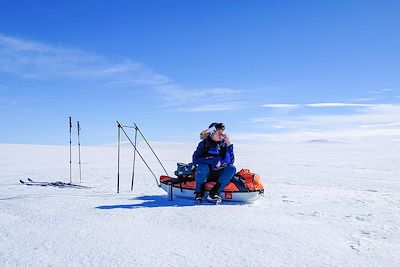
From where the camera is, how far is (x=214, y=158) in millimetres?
7062

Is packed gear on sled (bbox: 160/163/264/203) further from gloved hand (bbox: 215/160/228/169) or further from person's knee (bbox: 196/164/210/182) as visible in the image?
gloved hand (bbox: 215/160/228/169)

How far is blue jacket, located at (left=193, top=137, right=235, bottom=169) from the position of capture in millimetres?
7066

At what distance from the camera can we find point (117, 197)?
7.68 meters

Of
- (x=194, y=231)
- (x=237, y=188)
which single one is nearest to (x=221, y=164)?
(x=237, y=188)

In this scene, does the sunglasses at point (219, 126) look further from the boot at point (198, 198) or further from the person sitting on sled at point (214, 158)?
the boot at point (198, 198)

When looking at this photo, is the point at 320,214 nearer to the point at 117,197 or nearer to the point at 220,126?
the point at 220,126

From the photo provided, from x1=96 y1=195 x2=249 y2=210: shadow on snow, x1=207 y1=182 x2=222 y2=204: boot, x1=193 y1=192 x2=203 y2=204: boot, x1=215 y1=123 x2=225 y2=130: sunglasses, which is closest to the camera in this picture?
x1=96 y1=195 x2=249 y2=210: shadow on snow

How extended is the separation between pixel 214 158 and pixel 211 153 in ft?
0.35

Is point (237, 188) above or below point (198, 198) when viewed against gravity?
above

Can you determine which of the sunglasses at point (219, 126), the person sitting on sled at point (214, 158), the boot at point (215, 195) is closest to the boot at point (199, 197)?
the person sitting on sled at point (214, 158)

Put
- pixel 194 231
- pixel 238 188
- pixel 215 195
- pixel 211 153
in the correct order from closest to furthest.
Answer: pixel 194 231
pixel 215 195
pixel 238 188
pixel 211 153

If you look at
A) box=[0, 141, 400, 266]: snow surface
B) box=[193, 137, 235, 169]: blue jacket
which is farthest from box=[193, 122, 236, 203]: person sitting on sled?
box=[0, 141, 400, 266]: snow surface

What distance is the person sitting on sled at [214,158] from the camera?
6961 mm

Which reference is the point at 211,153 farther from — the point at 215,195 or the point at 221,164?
the point at 215,195
